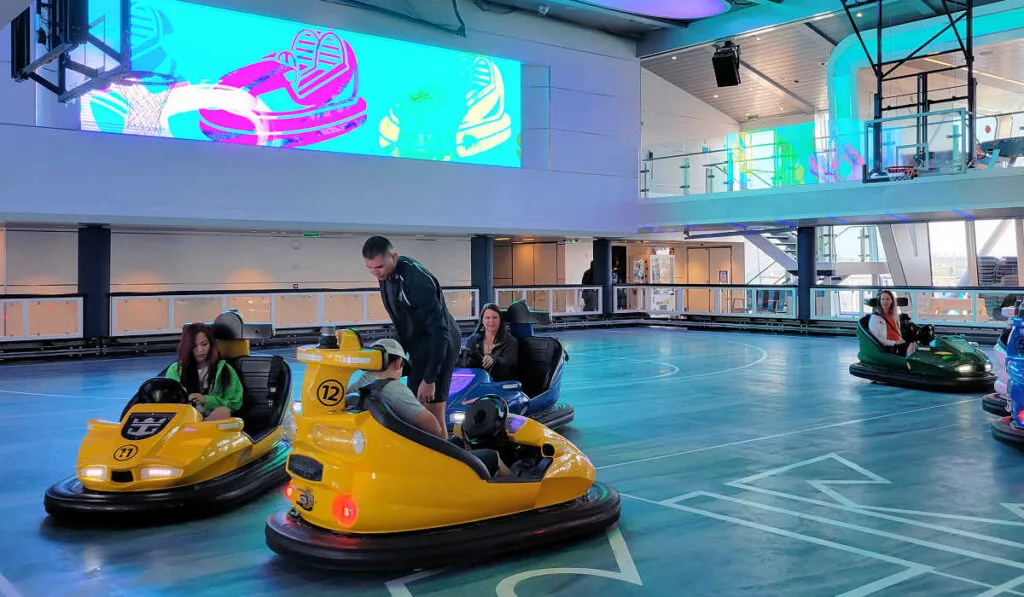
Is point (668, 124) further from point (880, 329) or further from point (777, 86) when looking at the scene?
point (880, 329)

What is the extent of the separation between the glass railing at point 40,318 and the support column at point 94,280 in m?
0.14

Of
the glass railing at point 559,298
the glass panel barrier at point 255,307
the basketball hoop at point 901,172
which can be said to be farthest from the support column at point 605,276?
the glass panel barrier at point 255,307

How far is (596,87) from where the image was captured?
762 inches

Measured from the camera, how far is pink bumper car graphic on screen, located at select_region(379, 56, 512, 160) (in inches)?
647

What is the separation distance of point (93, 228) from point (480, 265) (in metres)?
7.69

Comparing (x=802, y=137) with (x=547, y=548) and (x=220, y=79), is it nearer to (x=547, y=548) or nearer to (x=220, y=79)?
(x=220, y=79)

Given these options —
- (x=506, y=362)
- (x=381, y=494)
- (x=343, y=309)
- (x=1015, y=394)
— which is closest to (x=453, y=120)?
(x=343, y=309)

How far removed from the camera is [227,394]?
5.29m

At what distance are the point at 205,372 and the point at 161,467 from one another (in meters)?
0.95

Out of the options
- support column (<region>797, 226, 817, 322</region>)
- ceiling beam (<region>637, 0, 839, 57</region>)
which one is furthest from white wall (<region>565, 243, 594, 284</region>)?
support column (<region>797, 226, 817, 322</region>)

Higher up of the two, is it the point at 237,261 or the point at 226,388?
the point at 237,261

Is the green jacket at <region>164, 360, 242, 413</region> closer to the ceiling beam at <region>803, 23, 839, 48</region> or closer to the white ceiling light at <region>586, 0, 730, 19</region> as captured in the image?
the white ceiling light at <region>586, 0, 730, 19</region>

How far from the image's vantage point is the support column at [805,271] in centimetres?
1808

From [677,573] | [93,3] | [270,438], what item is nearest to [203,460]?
[270,438]
